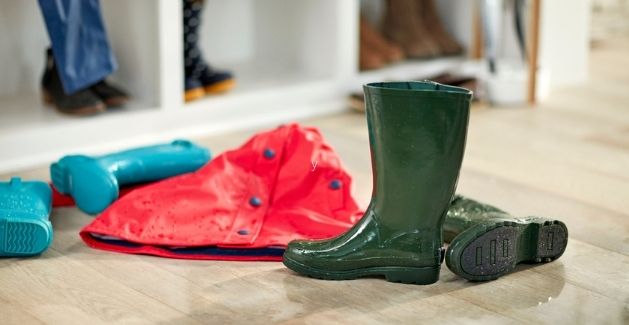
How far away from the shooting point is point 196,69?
2832mm

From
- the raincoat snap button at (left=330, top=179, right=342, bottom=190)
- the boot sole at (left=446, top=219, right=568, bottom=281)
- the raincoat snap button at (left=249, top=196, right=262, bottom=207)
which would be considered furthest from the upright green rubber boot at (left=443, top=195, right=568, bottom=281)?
the raincoat snap button at (left=249, top=196, right=262, bottom=207)

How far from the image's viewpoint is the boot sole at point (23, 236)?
70.3 inches

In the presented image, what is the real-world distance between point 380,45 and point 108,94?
3.33ft

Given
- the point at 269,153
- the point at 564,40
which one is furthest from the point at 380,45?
the point at 269,153

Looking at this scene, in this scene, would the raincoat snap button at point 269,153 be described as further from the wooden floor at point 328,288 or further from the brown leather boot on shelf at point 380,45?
the brown leather boot on shelf at point 380,45

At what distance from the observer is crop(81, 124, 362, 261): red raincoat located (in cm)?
188

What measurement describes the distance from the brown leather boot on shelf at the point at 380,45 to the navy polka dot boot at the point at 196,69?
0.59 m

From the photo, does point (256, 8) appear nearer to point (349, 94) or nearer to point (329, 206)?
point (349, 94)

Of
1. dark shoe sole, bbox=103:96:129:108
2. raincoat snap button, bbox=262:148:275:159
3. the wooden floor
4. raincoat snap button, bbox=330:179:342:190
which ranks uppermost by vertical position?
dark shoe sole, bbox=103:96:129:108

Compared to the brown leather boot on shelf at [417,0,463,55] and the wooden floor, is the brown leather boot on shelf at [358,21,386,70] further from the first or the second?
the wooden floor

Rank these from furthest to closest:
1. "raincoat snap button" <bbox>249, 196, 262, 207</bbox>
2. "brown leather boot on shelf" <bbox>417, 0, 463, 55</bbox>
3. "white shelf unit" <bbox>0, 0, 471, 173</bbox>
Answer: "brown leather boot on shelf" <bbox>417, 0, 463, 55</bbox>, "white shelf unit" <bbox>0, 0, 471, 173</bbox>, "raincoat snap button" <bbox>249, 196, 262, 207</bbox>

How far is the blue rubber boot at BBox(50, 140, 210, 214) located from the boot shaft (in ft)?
2.00

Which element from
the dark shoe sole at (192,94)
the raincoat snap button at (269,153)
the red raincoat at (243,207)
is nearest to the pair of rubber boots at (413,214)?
the red raincoat at (243,207)

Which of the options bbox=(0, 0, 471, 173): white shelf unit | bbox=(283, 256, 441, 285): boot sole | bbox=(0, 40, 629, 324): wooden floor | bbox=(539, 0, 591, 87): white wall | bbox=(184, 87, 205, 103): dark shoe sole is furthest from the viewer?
bbox=(539, 0, 591, 87): white wall
